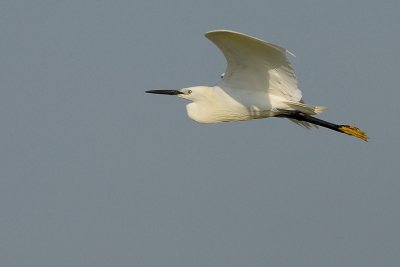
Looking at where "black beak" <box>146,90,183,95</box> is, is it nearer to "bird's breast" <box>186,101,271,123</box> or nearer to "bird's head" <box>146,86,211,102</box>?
"bird's head" <box>146,86,211,102</box>

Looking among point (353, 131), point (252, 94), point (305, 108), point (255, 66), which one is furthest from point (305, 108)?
point (353, 131)

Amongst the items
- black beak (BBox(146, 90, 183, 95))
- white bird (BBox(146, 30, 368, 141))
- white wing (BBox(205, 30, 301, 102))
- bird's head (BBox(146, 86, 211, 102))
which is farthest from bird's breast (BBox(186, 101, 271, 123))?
black beak (BBox(146, 90, 183, 95))

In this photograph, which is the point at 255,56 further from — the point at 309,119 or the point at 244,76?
the point at 309,119

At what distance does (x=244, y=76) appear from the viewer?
16312 millimetres

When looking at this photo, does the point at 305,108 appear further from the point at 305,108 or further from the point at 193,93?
the point at 193,93

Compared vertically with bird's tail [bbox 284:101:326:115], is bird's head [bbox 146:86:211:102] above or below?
above

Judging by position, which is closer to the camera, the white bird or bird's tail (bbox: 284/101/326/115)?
the white bird

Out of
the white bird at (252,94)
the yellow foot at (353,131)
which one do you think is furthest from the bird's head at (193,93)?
the yellow foot at (353,131)

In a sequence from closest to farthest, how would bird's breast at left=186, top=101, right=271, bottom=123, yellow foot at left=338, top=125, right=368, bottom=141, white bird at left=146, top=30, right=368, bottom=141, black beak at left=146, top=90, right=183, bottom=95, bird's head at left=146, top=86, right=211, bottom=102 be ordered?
white bird at left=146, top=30, right=368, bottom=141
bird's breast at left=186, top=101, right=271, bottom=123
bird's head at left=146, top=86, right=211, bottom=102
yellow foot at left=338, top=125, right=368, bottom=141
black beak at left=146, top=90, right=183, bottom=95

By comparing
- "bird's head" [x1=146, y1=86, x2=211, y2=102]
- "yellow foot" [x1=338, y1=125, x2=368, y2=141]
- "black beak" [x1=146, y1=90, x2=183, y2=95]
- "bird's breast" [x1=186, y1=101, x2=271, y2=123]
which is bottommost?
"yellow foot" [x1=338, y1=125, x2=368, y2=141]

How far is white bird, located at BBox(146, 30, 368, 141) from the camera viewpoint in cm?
1573

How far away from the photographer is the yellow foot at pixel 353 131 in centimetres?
1734

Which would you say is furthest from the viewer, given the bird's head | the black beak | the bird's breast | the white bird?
the black beak

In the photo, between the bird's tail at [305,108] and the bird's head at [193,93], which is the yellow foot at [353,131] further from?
the bird's head at [193,93]
